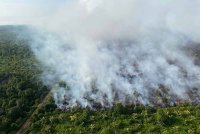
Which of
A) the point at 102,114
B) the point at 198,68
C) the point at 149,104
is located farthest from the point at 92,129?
the point at 198,68

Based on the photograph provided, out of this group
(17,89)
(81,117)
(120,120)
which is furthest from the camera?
(17,89)

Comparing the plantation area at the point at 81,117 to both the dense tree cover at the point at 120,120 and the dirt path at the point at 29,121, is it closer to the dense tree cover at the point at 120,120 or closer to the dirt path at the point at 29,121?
the dense tree cover at the point at 120,120

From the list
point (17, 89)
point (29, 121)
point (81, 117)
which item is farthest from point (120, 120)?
point (17, 89)

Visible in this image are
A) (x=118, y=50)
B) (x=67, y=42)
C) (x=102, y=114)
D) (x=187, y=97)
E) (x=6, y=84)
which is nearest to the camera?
→ (x=102, y=114)

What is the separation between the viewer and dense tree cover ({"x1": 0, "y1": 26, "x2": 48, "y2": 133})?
98.9 m

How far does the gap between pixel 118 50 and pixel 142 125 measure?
5547 centimetres

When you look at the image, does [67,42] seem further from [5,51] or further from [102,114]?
[102,114]

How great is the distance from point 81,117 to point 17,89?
86.6 feet

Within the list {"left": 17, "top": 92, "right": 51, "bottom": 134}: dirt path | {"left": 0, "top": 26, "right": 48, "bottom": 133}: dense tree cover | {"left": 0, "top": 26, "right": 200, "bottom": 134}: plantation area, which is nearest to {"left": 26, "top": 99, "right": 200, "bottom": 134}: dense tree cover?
{"left": 0, "top": 26, "right": 200, "bottom": 134}: plantation area

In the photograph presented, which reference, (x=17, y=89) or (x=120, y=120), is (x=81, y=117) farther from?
(x=17, y=89)

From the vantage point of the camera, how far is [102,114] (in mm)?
97688

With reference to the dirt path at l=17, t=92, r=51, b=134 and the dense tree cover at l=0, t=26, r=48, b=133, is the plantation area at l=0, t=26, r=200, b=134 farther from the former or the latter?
the dirt path at l=17, t=92, r=51, b=134

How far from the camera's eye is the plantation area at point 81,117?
9062 centimetres

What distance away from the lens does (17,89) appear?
112m
